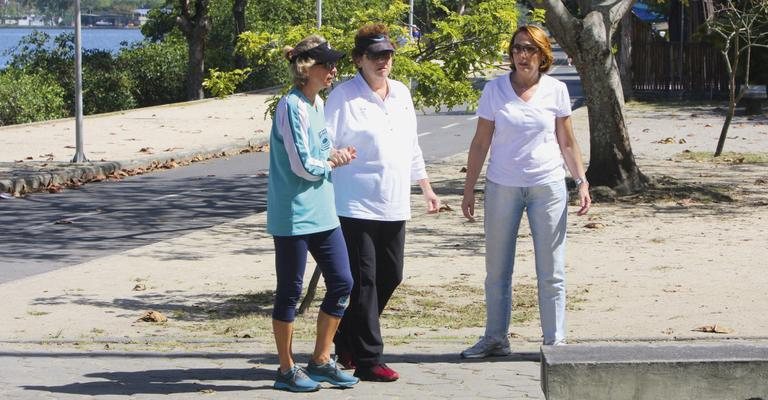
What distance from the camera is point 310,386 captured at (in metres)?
6.88

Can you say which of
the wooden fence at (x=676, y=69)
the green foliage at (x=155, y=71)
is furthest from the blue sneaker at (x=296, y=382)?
the wooden fence at (x=676, y=69)

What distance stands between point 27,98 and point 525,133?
22.1 m

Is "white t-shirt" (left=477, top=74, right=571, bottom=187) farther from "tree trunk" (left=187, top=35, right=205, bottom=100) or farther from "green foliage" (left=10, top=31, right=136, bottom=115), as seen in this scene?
"tree trunk" (left=187, top=35, right=205, bottom=100)

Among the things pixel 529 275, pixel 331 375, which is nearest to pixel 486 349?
pixel 331 375

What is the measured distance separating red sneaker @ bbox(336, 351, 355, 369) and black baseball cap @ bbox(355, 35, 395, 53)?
1.65 m

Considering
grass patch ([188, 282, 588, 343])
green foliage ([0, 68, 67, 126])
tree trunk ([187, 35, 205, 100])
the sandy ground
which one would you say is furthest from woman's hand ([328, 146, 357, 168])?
tree trunk ([187, 35, 205, 100])

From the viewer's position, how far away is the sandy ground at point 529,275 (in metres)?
8.70

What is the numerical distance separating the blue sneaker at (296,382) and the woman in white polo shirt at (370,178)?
349 millimetres

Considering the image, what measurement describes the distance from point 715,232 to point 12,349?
716 centimetres

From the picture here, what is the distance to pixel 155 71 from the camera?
35625mm

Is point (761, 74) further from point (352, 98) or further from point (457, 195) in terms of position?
point (352, 98)

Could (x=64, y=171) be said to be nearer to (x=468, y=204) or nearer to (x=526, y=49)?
(x=468, y=204)

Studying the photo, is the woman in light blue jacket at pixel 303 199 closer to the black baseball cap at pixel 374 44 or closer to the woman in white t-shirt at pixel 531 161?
the black baseball cap at pixel 374 44

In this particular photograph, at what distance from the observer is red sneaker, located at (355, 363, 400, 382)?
7086 millimetres
